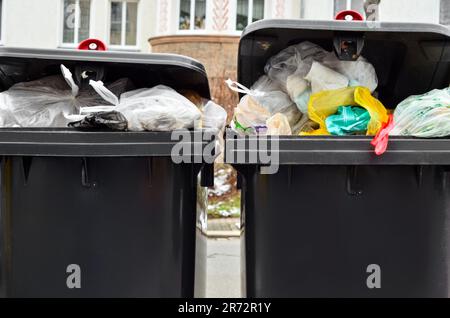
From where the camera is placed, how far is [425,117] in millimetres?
2340

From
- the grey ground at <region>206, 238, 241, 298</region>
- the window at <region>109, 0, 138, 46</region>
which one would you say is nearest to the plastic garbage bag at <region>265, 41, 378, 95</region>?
the grey ground at <region>206, 238, 241, 298</region>

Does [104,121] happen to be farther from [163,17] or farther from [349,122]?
[163,17]

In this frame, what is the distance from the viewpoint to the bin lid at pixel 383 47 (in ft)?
8.18

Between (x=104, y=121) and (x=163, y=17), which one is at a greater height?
(x=163, y=17)

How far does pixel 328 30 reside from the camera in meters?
2.49

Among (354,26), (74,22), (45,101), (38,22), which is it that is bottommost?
(45,101)

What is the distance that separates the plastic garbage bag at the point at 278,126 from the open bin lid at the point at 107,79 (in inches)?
11.5

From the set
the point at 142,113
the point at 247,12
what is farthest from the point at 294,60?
the point at 247,12

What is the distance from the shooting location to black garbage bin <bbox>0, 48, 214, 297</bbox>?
2.32 metres

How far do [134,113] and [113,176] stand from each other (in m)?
0.29

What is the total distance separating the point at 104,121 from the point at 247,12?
11346 mm

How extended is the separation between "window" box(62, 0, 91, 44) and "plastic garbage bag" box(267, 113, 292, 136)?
12761 millimetres

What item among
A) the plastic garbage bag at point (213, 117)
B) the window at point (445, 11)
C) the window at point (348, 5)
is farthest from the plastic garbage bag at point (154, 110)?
the window at point (348, 5)

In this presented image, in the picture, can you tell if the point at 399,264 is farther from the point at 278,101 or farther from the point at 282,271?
the point at 278,101
